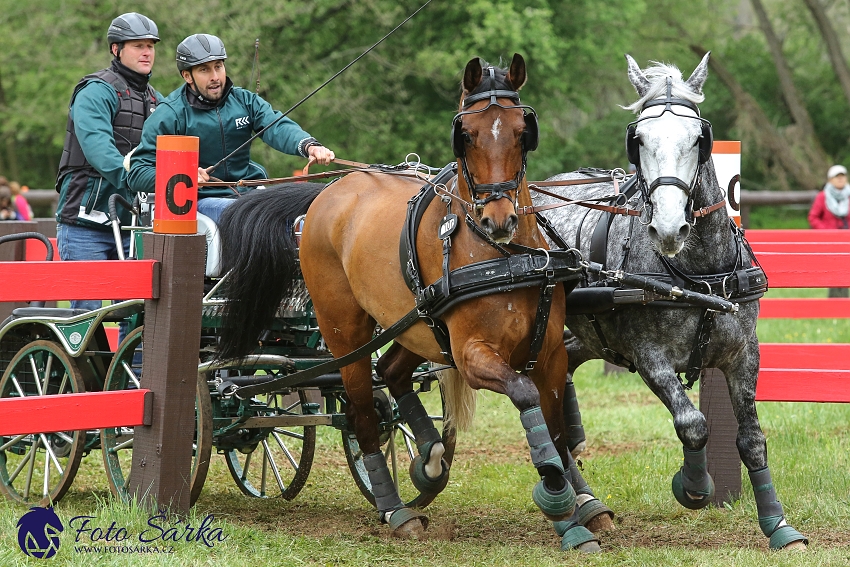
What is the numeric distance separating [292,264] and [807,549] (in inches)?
113

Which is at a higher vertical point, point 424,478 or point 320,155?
point 320,155

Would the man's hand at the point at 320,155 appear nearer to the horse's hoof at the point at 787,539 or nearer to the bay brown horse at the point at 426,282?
the bay brown horse at the point at 426,282

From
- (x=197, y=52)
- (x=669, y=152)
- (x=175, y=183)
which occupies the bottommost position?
(x=175, y=183)

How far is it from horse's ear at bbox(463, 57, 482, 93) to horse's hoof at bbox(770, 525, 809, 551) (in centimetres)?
226

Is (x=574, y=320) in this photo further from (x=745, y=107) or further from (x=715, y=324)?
(x=745, y=107)

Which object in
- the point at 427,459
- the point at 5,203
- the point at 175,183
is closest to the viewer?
the point at 175,183

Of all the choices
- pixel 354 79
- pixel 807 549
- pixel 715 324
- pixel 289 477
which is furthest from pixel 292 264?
pixel 354 79

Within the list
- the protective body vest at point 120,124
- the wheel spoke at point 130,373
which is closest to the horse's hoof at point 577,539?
the wheel spoke at point 130,373

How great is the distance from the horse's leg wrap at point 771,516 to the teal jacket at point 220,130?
2.85m

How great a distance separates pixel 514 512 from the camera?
557 cm

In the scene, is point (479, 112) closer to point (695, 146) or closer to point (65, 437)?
point (695, 146)

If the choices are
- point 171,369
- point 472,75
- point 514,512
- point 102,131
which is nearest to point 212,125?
point 102,131

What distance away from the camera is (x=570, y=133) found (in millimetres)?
30094

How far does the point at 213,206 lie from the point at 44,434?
1517 millimetres
